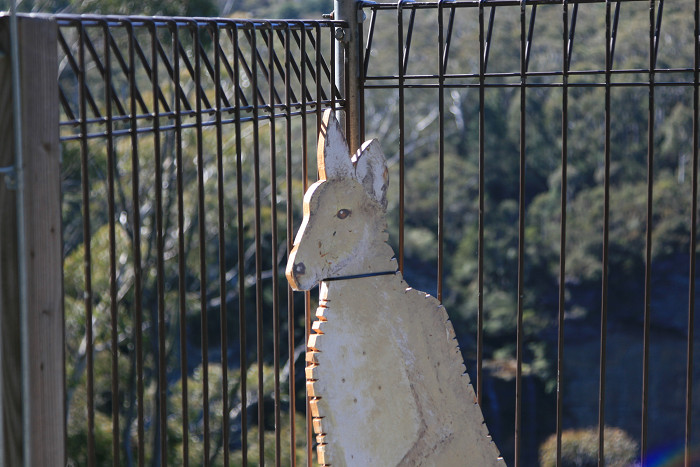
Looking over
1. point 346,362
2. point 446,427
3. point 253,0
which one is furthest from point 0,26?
point 253,0

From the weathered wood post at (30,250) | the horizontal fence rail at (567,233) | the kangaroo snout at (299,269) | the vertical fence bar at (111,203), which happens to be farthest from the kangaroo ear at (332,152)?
the horizontal fence rail at (567,233)

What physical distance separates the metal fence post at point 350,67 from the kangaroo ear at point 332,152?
26.5 inches

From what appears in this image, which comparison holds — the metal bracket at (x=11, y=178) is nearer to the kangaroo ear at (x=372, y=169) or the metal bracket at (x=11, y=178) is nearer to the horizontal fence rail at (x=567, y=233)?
the kangaroo ear at (x=372, y=169)

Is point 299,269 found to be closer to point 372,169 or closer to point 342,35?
point 372,169

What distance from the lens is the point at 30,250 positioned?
6.83ft

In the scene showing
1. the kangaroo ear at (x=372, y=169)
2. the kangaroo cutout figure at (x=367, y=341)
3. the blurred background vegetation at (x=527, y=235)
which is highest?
the blurred background vegetation at (x=527, y=235)

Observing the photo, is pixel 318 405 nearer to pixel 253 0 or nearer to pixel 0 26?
pixel 0 26

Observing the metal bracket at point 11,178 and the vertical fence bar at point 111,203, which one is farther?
the vertical fence bar at point 111,203

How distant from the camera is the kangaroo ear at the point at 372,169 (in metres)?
2.90

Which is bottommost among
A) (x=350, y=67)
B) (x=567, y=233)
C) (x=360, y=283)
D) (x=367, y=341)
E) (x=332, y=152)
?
(x=367, y=341)

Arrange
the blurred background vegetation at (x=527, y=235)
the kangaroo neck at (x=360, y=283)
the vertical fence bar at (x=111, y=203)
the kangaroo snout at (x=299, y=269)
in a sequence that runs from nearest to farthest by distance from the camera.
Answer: the vertical fence bar at (x=111, y=203) → the kangaroo snout at (x=299, y=269) → the kangaroo neck at (x=360, y=283) → the blurred background vegetation at (x=527, y=235)

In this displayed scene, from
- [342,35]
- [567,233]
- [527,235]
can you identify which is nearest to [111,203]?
[342,35]

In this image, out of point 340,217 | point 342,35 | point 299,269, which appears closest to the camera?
point 299,269

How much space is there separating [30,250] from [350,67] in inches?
66.9
